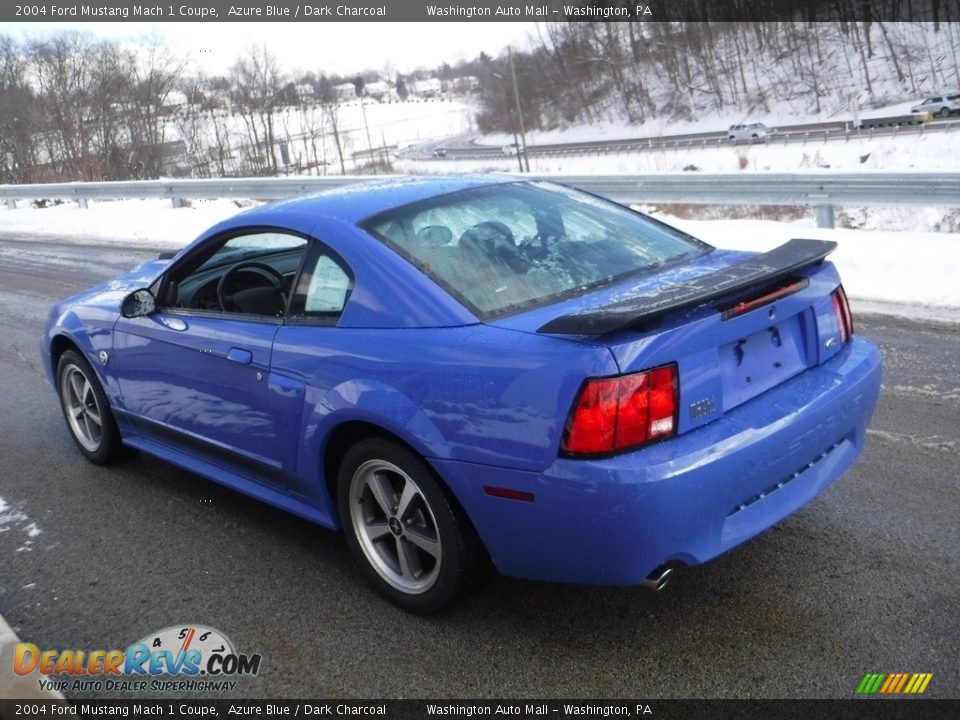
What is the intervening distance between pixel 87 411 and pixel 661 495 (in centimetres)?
370

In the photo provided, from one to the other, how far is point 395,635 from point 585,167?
152 ft

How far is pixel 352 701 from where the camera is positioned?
2.88 m

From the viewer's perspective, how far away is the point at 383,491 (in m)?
3.31

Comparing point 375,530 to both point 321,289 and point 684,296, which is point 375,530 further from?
point 684,296

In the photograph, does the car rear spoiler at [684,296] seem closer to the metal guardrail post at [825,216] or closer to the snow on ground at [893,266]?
the snow on ground at [893,266]

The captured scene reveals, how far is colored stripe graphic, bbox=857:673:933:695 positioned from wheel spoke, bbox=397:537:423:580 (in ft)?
4.91

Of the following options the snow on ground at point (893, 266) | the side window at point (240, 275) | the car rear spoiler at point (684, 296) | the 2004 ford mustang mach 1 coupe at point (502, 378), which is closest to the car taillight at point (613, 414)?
the 2004 ford mustang mach 1 coupe at point (502, 378)

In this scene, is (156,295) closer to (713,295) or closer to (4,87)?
(713,295)

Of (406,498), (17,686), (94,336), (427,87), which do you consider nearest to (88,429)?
(94,336)

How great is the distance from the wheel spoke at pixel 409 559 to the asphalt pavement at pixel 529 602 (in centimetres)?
17

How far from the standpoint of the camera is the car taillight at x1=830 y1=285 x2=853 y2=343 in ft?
11.4

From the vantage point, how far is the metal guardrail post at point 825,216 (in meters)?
10.7

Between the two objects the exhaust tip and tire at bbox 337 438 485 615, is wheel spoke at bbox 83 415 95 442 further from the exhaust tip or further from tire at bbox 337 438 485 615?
the exhaust tip

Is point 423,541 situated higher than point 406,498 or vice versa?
point 406,498
